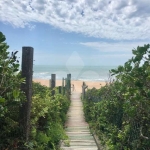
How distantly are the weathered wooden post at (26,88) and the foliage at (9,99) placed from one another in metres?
0.11

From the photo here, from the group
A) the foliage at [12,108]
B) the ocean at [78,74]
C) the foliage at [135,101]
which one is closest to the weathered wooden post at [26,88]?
the foliage at [12,108]

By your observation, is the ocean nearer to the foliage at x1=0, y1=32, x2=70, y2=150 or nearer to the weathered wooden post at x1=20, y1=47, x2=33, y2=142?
the foliage at x1=0, y1=32, x2=70, y2=150

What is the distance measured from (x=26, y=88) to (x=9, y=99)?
0.73 meters

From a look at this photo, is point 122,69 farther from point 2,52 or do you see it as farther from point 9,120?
point 9,120

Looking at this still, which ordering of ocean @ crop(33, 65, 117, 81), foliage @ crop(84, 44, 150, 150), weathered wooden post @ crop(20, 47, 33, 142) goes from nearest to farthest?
1. foliage @ crop(84, 44, 150, 150)
2. weathered wooden post @ crop(20, 47, 33, 142)
3. ocean @ crop(33, 65, 117, 81)

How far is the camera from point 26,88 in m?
3.53

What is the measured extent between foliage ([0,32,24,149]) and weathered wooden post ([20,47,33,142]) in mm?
105

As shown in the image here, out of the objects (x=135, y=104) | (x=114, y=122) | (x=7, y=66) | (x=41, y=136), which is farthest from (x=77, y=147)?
(x=7, y=66)

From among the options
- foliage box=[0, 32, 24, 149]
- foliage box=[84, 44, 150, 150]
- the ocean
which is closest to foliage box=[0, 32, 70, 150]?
foliage box=[0, 32, 24, 149]

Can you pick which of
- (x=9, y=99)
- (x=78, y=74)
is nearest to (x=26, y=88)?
(x=9, y=99)

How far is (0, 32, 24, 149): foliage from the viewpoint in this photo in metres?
2.74

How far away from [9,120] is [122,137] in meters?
1.83

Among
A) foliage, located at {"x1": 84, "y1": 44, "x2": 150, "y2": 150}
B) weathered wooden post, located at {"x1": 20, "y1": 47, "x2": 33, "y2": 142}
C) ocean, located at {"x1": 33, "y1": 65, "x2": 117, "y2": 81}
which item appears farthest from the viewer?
ocean, located at {"x1": 33, "y1": 65, "x2": 117, "y2": 81}

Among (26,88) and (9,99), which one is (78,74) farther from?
(9,99)
